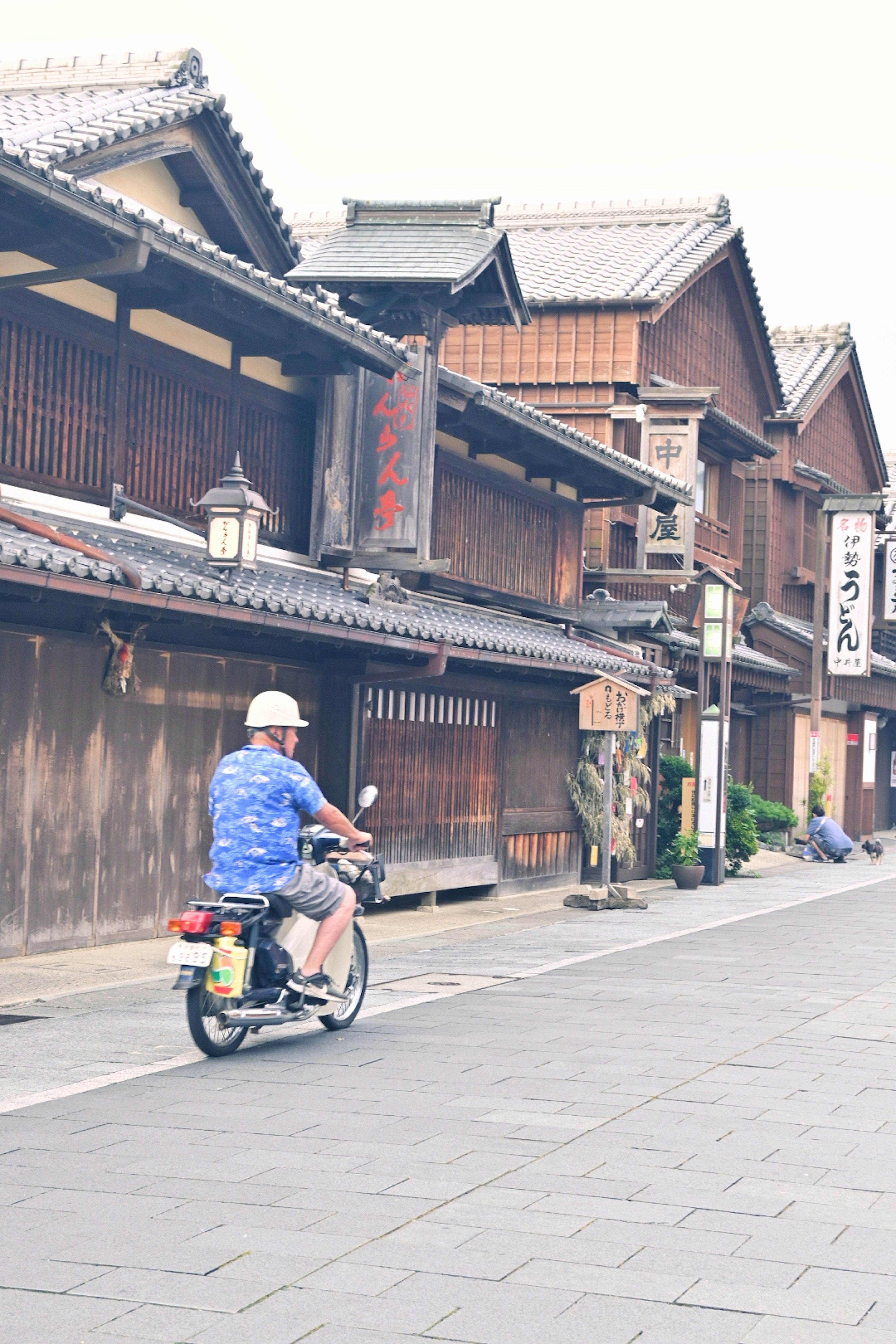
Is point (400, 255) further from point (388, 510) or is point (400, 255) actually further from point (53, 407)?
→ point (53, 407)

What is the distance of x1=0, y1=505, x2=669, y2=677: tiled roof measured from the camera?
1005 cm

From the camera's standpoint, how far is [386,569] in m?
16.2

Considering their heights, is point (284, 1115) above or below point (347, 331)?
below

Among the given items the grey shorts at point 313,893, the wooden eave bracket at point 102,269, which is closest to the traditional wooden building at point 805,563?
the wooden eave bracket at point 102,269

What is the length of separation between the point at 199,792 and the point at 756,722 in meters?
21.3

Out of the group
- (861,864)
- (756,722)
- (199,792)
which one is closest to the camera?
(199,792)

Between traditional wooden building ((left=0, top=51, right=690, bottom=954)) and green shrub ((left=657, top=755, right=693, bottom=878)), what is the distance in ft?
15.2

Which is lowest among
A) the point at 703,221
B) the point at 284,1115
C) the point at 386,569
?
the point at 284,1115

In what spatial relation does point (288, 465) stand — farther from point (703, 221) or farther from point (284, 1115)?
point (703, 221)

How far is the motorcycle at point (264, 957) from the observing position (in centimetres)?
791

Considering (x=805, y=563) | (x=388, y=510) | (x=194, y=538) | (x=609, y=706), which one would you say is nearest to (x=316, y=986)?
(x=194, y=538)

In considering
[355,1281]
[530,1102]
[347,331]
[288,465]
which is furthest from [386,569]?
[355,1281]

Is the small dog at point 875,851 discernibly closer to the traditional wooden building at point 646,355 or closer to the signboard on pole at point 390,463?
the traditional wooden building at point 646,355

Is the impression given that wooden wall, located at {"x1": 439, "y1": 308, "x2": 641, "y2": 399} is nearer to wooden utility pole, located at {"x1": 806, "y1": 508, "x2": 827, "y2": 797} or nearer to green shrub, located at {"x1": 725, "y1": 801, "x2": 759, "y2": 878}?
wooden utility pole, located at {"x1": 806, "y1": 508, "x2": 827, "y2": 797}
